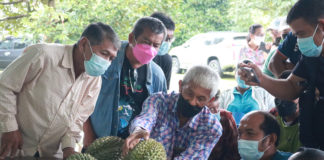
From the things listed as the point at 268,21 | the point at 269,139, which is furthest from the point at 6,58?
Answer: the point at 269,139

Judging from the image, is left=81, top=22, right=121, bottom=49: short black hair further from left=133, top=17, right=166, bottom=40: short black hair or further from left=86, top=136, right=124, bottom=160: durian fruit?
left=86, top=136, right=124, bottom=160: durian fruit

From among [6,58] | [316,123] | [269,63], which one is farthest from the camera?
[6,58]

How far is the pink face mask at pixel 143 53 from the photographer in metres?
2.74

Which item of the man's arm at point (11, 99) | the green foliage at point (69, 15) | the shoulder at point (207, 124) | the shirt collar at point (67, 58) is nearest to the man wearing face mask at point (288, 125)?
the shoulder at point (207, 124)

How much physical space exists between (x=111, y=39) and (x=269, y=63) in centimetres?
156

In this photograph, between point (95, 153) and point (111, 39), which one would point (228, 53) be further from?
point (95, 153)

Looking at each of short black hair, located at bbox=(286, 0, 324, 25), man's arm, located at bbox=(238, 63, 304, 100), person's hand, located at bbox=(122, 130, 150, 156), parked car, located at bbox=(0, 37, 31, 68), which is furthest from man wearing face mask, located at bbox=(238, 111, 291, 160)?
parked car, located at bbox=(0, 37, 31, 68)

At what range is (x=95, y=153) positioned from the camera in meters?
1.77

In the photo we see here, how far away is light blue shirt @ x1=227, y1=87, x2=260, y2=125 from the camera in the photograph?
12.1ft

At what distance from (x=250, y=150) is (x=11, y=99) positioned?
5.88 feet

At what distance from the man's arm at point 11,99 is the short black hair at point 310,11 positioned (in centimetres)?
177

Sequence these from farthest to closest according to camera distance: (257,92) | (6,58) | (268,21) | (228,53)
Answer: (6,58) < (228,53) < (268,21) < (257,92)

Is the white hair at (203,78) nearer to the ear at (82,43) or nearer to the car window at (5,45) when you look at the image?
the ear at (82,43)

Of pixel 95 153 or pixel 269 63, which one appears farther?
pixel 269 63
